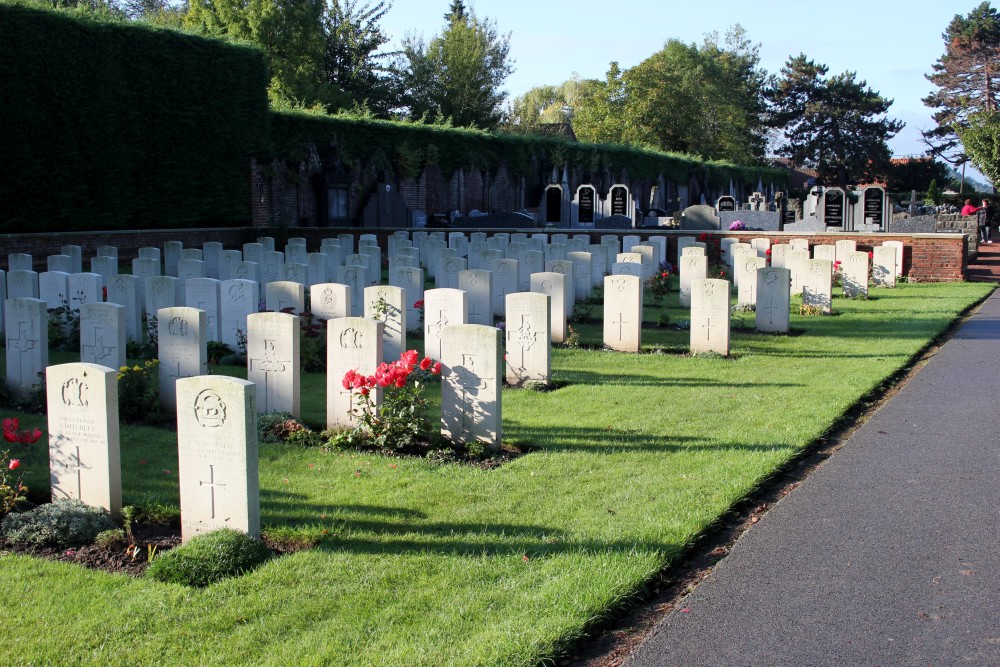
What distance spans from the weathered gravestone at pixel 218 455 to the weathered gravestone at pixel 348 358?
7.96 feet

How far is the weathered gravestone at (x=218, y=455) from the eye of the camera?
5.18m

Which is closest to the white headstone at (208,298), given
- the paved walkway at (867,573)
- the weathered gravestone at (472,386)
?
the weathered gravestone at (472,386)

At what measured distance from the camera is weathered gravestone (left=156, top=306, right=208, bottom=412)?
8492 mm

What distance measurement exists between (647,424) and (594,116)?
2152 inches

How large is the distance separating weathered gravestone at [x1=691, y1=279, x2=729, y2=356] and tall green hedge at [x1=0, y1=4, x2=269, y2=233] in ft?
54.1

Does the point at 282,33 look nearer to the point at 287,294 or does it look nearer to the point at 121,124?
the point at 121,124

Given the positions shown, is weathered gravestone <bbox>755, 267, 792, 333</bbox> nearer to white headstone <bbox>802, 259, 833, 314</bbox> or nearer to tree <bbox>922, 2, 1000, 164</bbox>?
white headstone <bbox>802, 259, 833, 314</bbox>

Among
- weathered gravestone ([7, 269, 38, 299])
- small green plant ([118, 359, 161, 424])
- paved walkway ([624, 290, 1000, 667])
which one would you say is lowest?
paved walkway ([624, 290, 1000, 667])

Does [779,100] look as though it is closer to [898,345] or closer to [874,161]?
[874,161]

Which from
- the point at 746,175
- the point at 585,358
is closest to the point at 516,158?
the point at 746,175

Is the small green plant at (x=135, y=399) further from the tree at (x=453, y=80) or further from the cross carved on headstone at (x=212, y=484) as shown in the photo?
the tree at (x=453, y=80)

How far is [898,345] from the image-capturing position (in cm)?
1238

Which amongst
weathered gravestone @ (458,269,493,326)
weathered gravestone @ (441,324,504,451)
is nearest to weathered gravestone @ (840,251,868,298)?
weathered gravestone @ (458,269,493,326)

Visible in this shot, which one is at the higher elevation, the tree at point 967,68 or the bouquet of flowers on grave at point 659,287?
the tree at point 967,68
